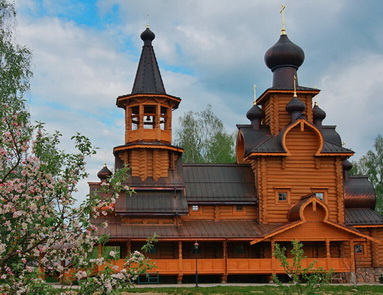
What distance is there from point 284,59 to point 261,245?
31.8ft

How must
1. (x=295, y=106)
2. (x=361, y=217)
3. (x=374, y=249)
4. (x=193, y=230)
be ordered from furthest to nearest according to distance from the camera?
(x=361, y=217) → (x=374, y=249) → (x=295, y=106) → (x=193, y=230)

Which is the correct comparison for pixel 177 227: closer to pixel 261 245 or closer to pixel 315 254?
pixel 261 245

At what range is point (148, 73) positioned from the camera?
1025 inches

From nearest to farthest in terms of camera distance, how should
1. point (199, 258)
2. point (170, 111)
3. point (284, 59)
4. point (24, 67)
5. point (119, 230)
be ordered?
point (24, 67)
point (119, 230)
point (199, 258)
point (170, 111)
point (284, 59)

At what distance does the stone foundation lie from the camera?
81.6 feet

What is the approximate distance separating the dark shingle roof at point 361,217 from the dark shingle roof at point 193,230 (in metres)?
3.97

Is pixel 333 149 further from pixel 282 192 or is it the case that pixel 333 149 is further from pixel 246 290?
pixel 246 290

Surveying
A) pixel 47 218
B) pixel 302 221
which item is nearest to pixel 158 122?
pixel 302 221

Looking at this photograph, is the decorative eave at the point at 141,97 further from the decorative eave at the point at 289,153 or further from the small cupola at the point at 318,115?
the small cupola at the point at 318,115

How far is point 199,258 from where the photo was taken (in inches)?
947

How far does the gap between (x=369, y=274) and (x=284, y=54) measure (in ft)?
37.8

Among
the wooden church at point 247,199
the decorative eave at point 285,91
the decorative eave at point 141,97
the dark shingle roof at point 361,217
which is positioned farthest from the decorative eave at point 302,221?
the decorative eave at point 141,97

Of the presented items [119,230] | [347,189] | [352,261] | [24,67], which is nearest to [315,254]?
[352,261]

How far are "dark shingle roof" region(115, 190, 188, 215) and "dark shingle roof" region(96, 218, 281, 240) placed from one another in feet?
2.09
